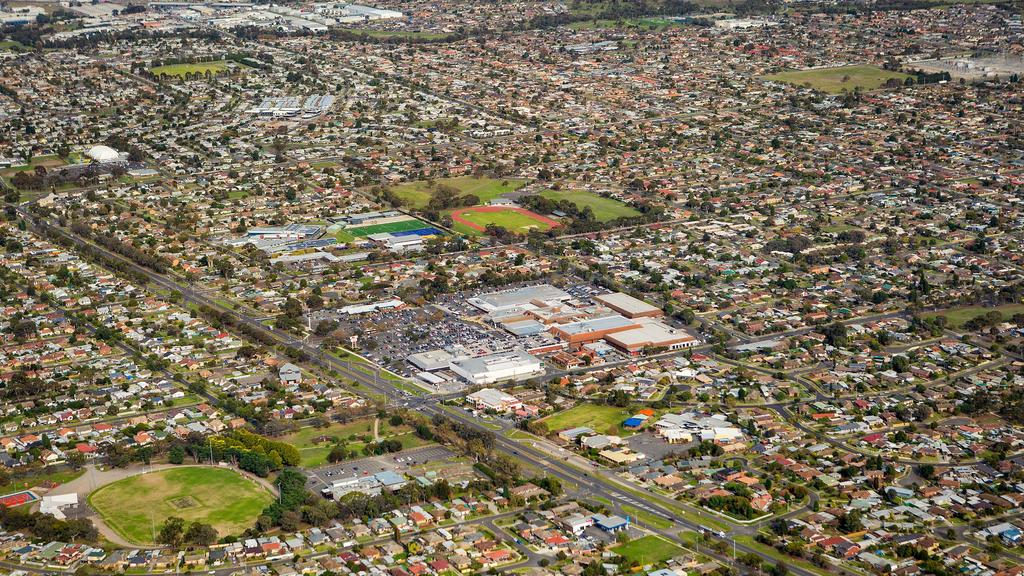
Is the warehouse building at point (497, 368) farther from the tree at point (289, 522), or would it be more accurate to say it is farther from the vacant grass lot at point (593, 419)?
the tree at point (289, 522)

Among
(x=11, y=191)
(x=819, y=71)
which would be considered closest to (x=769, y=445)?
(x=11, y=191)

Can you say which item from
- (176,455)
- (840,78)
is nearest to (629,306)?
(176,455)

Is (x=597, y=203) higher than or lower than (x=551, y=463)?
higher

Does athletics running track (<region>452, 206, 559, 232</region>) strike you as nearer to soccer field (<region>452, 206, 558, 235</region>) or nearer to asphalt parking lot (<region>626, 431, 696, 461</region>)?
soccer field (<region>452, 206, 558, 235</region>)

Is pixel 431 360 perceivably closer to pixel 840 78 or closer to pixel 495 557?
pixel 495 557

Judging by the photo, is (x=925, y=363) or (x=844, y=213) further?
(x=844, y=213)

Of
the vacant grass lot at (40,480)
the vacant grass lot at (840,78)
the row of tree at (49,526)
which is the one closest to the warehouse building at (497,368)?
the vacant grass lot at (40,480)

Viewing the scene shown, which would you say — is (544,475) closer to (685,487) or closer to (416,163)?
(685,487)
